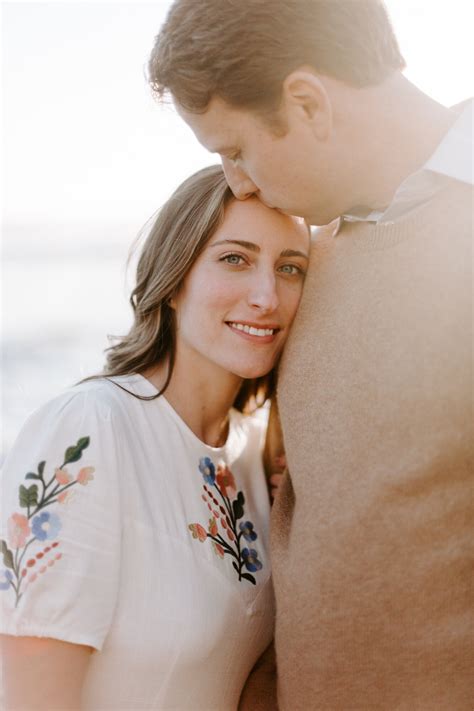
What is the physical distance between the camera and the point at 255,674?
2.02m

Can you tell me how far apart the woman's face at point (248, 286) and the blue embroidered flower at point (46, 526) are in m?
0.65

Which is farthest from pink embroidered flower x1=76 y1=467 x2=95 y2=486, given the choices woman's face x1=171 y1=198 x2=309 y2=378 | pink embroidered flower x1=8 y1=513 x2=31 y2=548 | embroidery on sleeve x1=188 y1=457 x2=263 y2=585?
woman's face x1=171 y1=198 x2=309 y2=378

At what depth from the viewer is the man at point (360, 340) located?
1523 millimetres

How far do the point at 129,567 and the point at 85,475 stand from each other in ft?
0.79

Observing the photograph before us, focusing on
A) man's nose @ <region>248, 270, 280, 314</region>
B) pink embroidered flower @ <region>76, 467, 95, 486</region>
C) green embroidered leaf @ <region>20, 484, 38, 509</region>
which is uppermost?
man's nose @ <region>248, 270, 280, 314</region>

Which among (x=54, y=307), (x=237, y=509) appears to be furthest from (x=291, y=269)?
(x=54, y=307)

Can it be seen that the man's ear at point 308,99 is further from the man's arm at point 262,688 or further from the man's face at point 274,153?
the man's arm at point 262,688

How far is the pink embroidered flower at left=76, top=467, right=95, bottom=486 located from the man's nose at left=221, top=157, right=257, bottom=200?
79cm

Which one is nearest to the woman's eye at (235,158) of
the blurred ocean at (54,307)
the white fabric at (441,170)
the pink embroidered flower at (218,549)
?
the white fabric at (441,170)

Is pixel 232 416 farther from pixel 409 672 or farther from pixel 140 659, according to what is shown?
pixel 409 672

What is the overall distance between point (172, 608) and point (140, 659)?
5.3 inches

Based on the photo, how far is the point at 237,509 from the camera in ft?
7.23

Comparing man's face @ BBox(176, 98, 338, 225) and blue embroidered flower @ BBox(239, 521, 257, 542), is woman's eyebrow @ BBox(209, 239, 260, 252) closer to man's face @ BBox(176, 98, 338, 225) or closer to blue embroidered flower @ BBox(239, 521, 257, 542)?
man's face @ BBox(176, 98, 338, 225)

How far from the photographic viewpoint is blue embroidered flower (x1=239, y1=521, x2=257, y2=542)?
2154 mm
